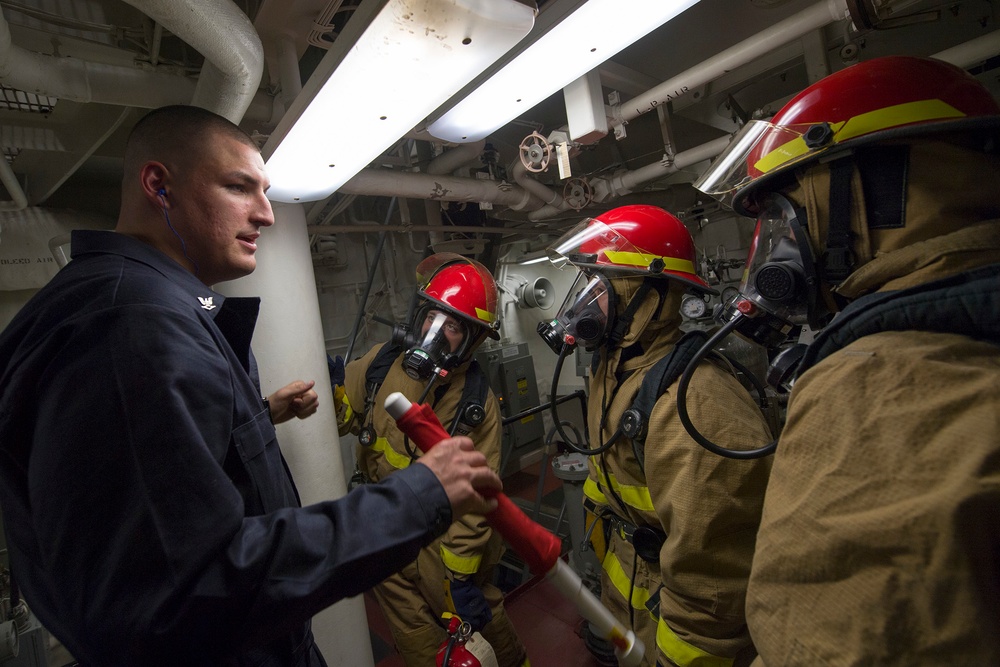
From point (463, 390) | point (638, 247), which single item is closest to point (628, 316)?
point (638, 247)

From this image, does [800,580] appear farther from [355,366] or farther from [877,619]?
[355,366]

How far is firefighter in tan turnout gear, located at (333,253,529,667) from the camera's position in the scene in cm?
265

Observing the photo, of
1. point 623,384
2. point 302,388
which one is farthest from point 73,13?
point 623,384

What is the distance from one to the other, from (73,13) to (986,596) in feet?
11.1

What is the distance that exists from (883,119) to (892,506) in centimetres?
88

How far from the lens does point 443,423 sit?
301 centimetres

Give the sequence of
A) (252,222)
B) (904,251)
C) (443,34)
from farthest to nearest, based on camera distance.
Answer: (252,222)
(443,34)
(904,251)

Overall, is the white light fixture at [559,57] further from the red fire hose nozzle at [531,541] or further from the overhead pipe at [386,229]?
the overhead pipe at [386,229]

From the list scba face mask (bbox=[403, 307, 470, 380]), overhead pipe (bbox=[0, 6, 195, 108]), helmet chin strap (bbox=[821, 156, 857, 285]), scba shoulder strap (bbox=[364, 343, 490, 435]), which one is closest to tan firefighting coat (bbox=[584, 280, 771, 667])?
helmet chin strap (bbox=[821, 156, 857, 285])

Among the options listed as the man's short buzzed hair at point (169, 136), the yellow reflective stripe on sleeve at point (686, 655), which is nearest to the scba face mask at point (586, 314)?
the yellow reflective stripe on sleeve at point (686, 655)

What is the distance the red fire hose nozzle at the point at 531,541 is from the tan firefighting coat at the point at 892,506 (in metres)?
0.49

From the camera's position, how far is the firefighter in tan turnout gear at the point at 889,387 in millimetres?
614

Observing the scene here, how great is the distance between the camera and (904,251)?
898 mm

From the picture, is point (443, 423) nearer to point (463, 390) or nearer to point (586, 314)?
point (463, 390)
